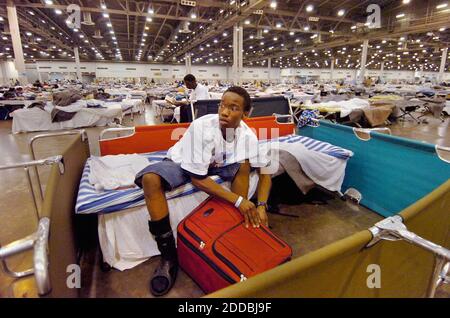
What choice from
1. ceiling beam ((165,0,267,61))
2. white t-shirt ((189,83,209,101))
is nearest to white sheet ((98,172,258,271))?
white t-shirt ((189,83,209,101))

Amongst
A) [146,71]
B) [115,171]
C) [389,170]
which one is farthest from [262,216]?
[146,71]

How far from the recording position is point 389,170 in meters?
2.49

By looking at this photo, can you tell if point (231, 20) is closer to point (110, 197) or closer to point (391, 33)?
point (391, 33)

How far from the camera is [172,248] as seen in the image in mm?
1759

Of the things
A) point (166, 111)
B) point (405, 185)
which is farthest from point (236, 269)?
point (166, 111)

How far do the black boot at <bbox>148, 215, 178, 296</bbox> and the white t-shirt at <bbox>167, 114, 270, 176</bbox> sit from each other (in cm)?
44

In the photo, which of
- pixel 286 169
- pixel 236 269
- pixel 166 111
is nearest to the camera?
pixel 236 269

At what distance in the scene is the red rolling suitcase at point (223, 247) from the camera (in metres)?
1.39

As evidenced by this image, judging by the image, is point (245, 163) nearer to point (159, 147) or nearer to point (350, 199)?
point (159, 147)

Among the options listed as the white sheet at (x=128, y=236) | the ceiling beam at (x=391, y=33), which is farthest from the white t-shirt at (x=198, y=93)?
the ceiling beam at (x=391, y=33)

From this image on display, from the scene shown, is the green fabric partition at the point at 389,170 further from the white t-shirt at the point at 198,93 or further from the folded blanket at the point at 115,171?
the white t-shirt at the point at 198,93

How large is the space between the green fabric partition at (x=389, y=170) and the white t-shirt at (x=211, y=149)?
1.35 metres

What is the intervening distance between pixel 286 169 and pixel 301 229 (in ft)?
1.97

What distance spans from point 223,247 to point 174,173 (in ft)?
2.22
